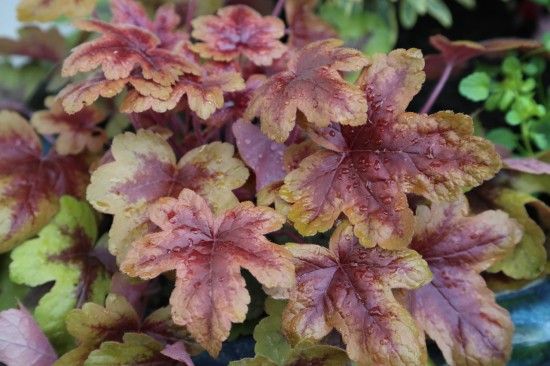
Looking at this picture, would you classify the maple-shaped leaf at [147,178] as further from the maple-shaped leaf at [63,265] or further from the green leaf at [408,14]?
the green leaf at [408,14]

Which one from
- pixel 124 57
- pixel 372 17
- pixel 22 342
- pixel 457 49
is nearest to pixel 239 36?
pixel 124 57

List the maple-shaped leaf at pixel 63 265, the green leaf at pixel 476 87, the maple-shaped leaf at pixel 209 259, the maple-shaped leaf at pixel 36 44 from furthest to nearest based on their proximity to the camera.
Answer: the maple-shaped leaf at pixel 36 44 < the green leaf at pixel 476 87 < the maple-shaped leaf at pixel 63 265 < the maple-shaped leaf at pixel 209 259

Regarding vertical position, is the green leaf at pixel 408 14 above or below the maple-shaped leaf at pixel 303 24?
below

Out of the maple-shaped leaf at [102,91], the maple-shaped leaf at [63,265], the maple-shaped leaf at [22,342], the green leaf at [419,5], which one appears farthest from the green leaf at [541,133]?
the maple-shaped leaf at [22,342]

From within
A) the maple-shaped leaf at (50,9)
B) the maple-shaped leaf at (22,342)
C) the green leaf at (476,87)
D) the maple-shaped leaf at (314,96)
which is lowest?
the maple-shaped leaf at (22,342)

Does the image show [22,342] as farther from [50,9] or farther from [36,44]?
[36,44]

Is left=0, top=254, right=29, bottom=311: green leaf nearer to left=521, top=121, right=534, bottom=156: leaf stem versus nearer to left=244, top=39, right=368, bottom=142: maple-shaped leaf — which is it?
left=244, top=39, right=368, bottom=142: maple-shaped leaf

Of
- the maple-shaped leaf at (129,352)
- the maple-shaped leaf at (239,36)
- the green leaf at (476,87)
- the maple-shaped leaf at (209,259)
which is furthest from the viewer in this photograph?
the green leaf at (476,87)
